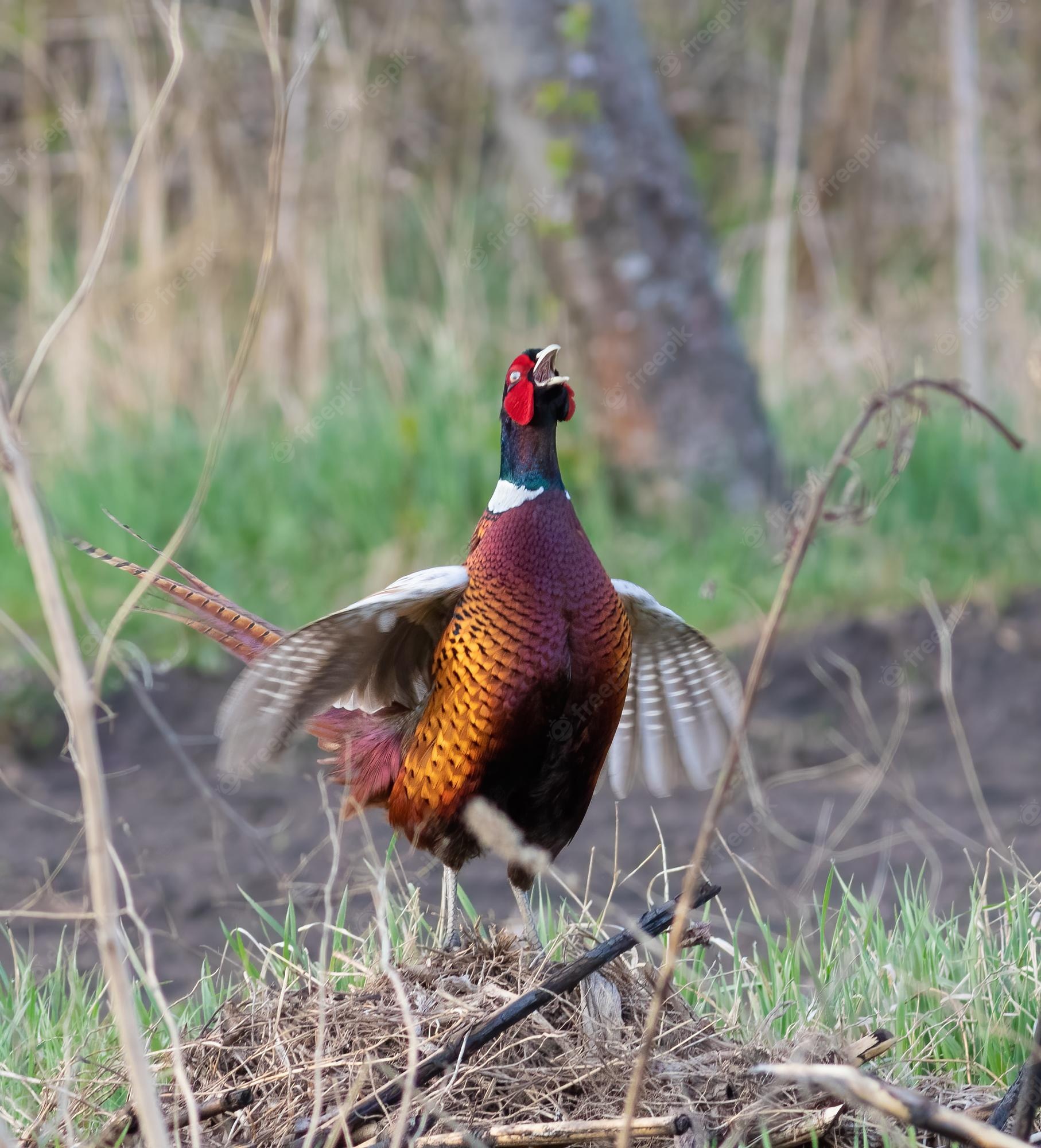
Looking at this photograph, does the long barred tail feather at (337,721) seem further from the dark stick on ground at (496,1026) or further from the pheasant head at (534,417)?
the dark stick on ground at (496,1026)

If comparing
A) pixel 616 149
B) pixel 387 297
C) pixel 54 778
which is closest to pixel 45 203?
pixel 387 297

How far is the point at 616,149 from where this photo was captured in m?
5.12

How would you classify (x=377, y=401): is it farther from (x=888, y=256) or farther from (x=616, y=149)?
(x=888, y=256)

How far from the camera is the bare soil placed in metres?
3.38

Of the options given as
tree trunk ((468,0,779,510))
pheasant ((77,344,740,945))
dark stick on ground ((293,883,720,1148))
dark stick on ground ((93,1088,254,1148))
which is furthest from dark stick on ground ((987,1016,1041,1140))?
tree trunk ((468,0,779,510))

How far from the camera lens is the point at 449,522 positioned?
5.07 metres

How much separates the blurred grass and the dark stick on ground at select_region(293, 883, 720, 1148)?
3.00m

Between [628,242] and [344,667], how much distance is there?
334 cm

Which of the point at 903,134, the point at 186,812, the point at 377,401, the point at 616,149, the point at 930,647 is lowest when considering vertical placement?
the point at 186,812

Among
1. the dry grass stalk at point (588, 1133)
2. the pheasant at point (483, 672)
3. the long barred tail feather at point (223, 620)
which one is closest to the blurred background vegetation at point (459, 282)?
the pheasant at point (483, 672)

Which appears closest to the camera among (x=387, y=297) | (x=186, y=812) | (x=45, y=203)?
(x=186, y=812)

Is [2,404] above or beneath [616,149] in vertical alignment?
A: beneath

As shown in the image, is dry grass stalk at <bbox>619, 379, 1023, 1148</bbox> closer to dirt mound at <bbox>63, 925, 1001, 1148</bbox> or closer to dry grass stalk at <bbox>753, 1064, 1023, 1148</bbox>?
dry grass stalk at <bbox>753, 1064, 1023, 1148</bbox>

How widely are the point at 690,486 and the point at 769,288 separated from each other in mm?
1680
